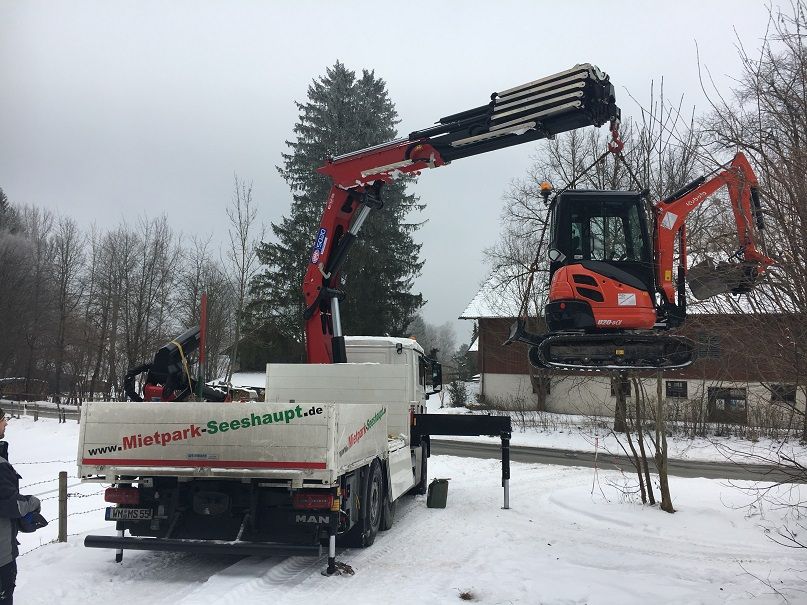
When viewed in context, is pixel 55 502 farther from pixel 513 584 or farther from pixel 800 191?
pixel 800 191

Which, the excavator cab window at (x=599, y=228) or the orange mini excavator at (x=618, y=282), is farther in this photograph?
the excavator cab window at (x=599, y=228)

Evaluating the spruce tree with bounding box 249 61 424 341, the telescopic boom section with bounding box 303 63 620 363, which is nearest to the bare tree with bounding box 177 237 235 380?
the spruce tree with bounding box 249 61 424 341

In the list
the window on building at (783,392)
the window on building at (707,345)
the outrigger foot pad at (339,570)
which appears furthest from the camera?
the outrigger foot pad at (339,570)

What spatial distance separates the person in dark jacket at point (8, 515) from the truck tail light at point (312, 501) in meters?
2.64

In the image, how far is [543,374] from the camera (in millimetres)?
34969

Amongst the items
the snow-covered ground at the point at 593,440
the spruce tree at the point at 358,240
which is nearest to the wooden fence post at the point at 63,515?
the snow-covered ground at the point at 593,440

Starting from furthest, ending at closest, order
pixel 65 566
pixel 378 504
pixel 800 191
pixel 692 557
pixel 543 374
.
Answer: pixel 543 374
pixel 378 504
pixel 692 557
pixel 65 566
pixel 800 191

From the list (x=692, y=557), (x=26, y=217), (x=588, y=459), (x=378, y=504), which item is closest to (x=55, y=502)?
(x=378, y=504)

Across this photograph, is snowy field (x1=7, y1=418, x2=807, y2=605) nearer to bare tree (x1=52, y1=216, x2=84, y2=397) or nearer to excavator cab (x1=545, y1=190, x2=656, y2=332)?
excavator cab (x1=545, y1=190, x2=656, y2=332)

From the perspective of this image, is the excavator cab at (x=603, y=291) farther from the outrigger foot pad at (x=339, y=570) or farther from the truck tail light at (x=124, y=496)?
the truck tail light at (x=124, y=496)

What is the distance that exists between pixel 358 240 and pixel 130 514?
2881 centimetres

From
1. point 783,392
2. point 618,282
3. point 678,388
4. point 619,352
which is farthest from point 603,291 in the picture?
point 678,388

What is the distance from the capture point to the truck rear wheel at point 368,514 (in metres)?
8.52

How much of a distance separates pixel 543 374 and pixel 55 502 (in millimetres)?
25288
